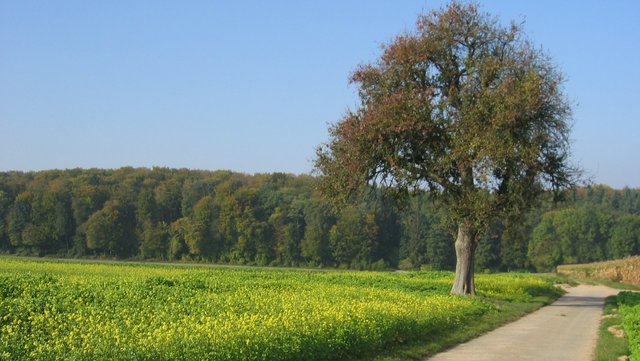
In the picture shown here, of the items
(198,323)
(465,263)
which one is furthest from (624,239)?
(198,323)

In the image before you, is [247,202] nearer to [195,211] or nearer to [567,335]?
[195,211]

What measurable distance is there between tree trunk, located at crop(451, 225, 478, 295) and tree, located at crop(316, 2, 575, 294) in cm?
157

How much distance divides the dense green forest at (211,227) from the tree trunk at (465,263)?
61949 mm

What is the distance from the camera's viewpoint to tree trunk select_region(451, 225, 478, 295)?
112 ft

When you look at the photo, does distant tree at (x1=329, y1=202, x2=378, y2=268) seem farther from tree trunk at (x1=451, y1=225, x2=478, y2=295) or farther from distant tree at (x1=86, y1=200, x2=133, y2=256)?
tree trunk at (x1=451, y1=225, x2=478, y2=295)

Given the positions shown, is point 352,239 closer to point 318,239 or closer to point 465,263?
point 318,239

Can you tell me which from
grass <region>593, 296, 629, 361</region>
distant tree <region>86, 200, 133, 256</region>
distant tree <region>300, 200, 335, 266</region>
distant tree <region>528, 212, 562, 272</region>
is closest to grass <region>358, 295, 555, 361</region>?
grass <region>593, 296, 629, 361</region>

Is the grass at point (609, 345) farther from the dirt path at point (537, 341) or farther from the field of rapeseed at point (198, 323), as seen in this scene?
the field of rapeseed at point (198, 323)

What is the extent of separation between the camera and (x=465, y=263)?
34.2 meters

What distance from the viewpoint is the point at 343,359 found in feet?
50.1

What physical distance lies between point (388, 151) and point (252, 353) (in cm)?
1985

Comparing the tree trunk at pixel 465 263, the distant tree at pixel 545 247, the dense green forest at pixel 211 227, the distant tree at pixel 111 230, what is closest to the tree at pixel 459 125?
the tree trunk at pixel 465 263

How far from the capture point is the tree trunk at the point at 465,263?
112ft

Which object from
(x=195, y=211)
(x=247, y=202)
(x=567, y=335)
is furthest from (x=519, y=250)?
(x=567, y=335)
